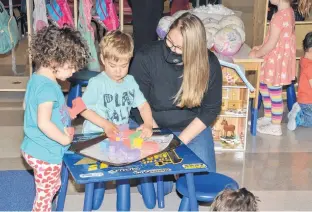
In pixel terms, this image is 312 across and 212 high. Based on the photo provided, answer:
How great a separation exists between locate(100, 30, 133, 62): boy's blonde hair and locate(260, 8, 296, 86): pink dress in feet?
5.52

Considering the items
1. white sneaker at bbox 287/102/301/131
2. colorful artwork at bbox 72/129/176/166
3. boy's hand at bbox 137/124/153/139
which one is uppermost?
boy's hand at bbox 137/124/153/139

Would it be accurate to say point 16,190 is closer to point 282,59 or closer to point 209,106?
point 209,106

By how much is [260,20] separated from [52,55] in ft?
8.00

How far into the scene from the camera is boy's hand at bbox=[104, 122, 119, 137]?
256cm

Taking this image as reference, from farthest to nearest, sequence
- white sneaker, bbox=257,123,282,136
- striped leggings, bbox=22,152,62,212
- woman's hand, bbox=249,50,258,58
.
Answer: white sneaker, bbox=257,123,282,136
woman's hand, bbox=249,50,258,58
striped leggings, bbox=22,152,62,212

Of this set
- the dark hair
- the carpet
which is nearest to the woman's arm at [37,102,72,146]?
the carpet

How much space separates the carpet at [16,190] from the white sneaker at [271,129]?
1.70 m

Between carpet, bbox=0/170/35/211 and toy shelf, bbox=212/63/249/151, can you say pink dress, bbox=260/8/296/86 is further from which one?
carpet, bbox=0/170/35/211

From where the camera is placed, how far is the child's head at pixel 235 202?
1929 millimetres

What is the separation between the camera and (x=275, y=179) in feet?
11.2

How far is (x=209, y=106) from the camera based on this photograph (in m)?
2.89

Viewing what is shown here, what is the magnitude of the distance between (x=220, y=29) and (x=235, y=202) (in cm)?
218

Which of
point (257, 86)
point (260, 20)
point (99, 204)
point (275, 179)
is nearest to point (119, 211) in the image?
point (99, 204)

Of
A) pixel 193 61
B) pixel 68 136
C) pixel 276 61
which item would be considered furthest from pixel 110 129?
pixel 276 61
